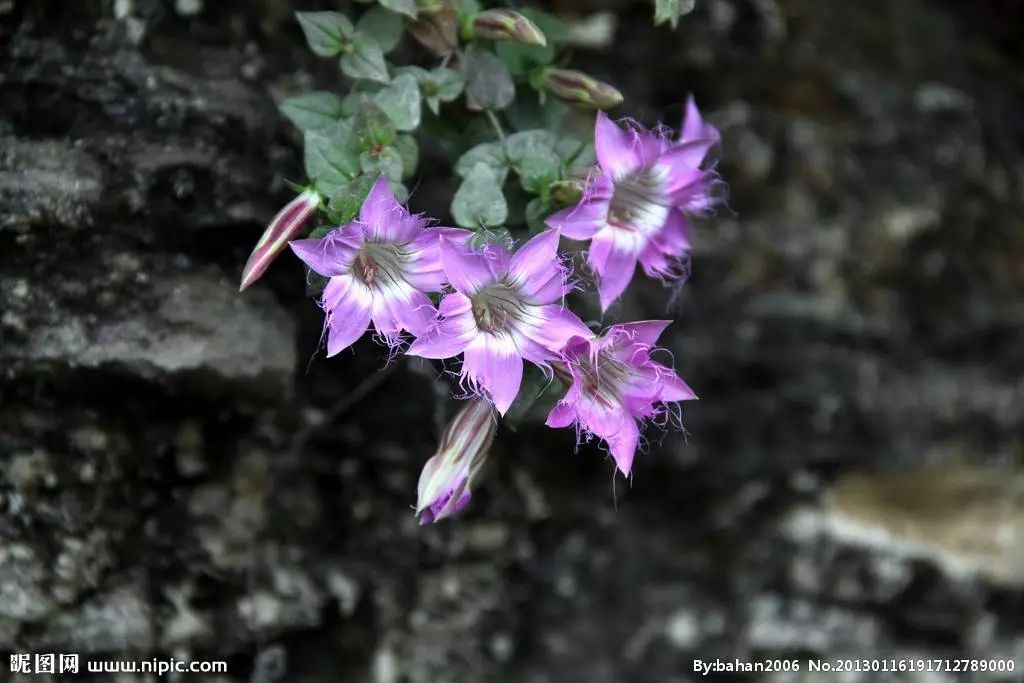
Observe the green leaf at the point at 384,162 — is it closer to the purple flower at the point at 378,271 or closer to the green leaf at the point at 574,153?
the purple flower at the point at 378,271

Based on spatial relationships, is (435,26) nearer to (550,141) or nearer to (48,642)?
(550,141)

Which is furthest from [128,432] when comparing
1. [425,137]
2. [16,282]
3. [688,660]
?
[688,660]

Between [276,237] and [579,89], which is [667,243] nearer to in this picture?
[579,89]

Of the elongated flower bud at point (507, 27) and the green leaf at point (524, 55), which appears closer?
the elongated flower bud at point (507, 27)

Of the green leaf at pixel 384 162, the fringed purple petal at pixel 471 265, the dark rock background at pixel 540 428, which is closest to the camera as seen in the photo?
the fringed purple petal at pixel 471 265

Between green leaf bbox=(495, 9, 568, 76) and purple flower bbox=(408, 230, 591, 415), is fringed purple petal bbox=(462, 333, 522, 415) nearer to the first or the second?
purple flower bbox=(408, 230, 591, 415)

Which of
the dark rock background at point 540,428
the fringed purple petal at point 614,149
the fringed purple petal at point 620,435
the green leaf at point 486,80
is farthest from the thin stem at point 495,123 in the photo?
the fringed purple petal at point 620,435

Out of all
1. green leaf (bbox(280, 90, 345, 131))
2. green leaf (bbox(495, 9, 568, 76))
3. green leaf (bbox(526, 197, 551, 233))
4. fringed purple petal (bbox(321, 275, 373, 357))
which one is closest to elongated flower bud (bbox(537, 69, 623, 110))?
green leaf (bbox(495, 9, 568, 76))
